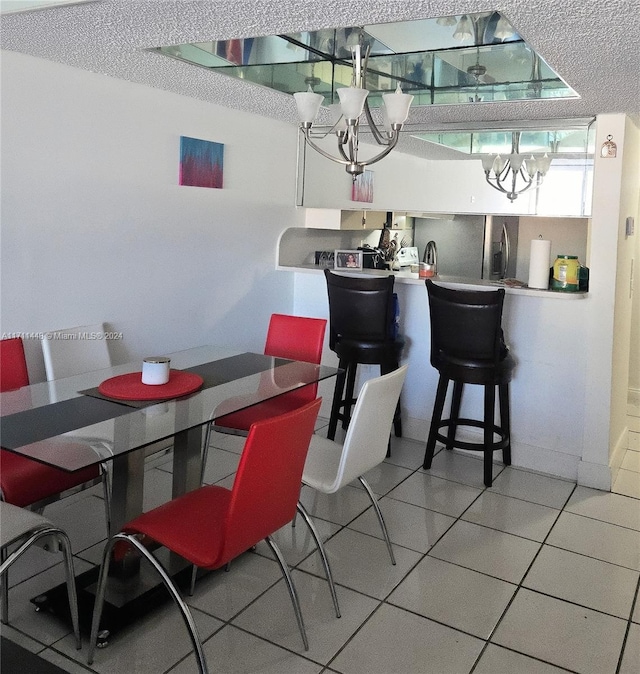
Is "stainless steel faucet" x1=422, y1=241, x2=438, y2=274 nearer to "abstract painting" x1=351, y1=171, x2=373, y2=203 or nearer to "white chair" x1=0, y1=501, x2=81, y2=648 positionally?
"abstract painting" x1=351, y1=171, x2=373, y2=203

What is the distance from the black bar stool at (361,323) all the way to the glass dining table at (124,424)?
875 millimetres

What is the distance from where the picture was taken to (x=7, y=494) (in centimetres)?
242

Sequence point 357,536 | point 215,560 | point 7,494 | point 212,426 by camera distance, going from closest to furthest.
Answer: point 215,560 < point 7,494 < point 357,536 < point 212,426

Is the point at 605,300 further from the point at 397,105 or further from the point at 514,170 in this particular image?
the point at 397,105

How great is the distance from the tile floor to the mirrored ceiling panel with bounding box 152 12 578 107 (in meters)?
2.16

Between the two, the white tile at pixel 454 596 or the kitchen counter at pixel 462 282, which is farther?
the kitchen counter at pixel 462 282

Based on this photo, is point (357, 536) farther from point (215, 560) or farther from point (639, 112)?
Result: point (639, 112)

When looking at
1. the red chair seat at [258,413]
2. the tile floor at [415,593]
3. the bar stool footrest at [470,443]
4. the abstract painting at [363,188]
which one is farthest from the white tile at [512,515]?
the abstract painting at [363,188]

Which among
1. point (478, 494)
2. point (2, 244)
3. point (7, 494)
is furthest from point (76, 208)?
point (478, 494)

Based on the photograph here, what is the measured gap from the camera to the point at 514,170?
435 centimetres

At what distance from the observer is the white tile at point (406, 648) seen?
222 centimetres

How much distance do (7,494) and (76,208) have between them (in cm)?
150

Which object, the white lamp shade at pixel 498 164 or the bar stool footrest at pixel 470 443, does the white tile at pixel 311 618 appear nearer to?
the bar stool footrest at pixel 470 443

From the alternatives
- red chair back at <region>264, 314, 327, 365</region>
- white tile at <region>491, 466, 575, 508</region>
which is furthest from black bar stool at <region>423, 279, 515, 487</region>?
red chair back at <region>264, 314, 327, 365</region>
